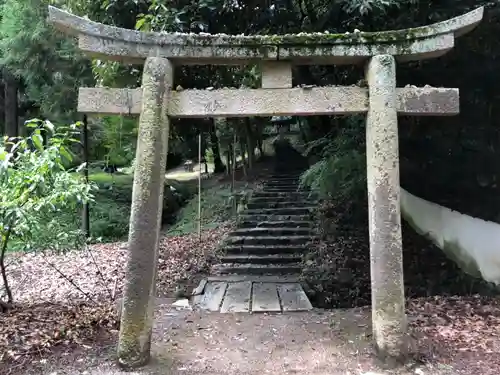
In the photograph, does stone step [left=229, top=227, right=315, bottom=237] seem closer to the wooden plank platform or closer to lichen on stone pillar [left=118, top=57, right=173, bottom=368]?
the wooden plank platform

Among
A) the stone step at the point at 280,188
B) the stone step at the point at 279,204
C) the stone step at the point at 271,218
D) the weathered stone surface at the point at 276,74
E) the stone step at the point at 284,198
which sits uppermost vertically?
the weathered stone surface at the point at 276,74

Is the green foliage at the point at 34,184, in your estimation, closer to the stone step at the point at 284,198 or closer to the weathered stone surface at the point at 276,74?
the weathered stone surface at the point at 276,74

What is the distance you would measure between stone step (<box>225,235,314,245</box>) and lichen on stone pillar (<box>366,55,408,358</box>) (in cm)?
577

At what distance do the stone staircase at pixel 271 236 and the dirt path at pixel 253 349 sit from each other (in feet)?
10.3

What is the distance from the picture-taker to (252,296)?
6.93 m

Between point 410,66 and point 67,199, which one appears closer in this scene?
point 67,199

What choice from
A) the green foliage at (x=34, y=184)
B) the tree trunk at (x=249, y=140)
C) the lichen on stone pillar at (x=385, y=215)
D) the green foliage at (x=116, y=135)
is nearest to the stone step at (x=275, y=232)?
the green foliage at (x=116, y=135)

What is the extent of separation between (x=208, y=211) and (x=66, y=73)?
18.5 feet

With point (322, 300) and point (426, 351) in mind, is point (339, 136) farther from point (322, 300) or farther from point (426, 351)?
point (426, 351)

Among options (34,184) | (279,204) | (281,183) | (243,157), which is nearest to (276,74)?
(34,184)

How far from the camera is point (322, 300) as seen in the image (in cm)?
773

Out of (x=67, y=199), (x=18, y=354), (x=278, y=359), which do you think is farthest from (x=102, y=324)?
(x=278, y=359)

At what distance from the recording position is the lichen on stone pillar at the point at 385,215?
4.20 meters

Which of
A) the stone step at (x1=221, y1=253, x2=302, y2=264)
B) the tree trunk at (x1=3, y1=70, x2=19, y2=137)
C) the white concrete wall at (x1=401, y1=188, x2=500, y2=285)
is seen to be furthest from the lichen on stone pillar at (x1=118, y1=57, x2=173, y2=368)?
the tree trunk at (x1=3, y1=70, x2=19, y2=137)
